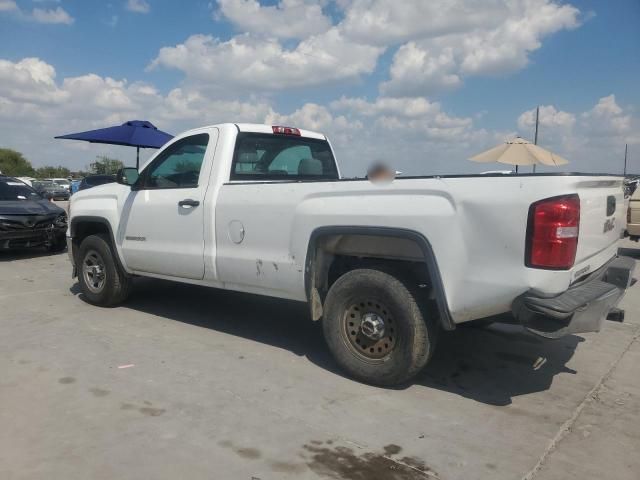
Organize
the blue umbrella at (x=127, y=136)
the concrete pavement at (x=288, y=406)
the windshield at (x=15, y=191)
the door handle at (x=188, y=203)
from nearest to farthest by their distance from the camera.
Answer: the concrete pavement at (x=288, y=406) → the door handle at (x=188, y=203) → the windshield at (x=15, y=191) → the blue umbrella at (x=127, y=136)

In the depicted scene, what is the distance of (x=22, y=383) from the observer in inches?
158

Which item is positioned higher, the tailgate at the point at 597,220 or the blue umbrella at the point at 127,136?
the blue umbrella at the point at 127,136

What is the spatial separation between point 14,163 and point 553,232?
3482 inches

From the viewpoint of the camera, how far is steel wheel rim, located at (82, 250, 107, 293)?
6.20 meters

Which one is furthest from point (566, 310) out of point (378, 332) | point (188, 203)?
point (188, 203)

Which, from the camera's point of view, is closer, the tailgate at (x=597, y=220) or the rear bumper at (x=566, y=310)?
the rear bumper at (x=566, y=310)

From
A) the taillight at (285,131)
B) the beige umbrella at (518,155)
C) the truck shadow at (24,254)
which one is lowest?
the truck shadow at (24,254)

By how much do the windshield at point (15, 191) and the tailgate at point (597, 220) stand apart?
10.6 metres

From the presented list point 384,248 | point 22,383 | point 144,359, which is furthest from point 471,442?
point 22,383

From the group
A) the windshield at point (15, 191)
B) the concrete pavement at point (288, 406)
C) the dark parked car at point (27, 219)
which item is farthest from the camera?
Answer: the windshield at point (15, 191)

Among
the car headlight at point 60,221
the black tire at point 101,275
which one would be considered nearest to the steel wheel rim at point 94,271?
the black tire at point 101,275

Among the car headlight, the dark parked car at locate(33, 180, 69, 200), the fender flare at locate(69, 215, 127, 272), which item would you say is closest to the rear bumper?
the fender flare at locate(69, 215, 127, 272)

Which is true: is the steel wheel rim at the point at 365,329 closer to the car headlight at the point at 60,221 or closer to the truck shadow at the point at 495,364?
the truck shadow at the point at 495,364

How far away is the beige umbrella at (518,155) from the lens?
12766 mm
